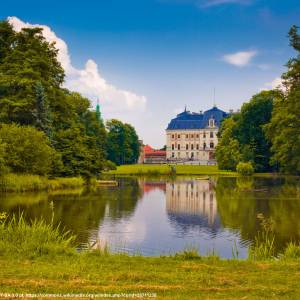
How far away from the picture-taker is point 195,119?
12350 centimetres

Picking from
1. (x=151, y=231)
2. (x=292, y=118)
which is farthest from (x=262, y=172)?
(x=151, y=231)

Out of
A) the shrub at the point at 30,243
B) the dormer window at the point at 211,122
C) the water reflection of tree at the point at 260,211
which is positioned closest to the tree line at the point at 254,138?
the water reflection of tree at the point at 260,211

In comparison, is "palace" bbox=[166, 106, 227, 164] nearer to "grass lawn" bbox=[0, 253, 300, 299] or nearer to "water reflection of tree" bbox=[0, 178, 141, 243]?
"water reflection of tree" bbox=[0, 178, 141, 243]

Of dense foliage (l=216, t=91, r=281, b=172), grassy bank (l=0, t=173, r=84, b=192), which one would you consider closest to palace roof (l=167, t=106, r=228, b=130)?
dense foliage (l=216, t=91, r=281, b=172)

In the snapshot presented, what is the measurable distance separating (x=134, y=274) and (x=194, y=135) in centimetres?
11380

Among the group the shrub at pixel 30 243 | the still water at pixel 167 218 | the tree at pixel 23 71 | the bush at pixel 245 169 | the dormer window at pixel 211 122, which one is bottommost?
the still water at pixel 167 218

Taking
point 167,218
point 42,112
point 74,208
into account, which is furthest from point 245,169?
point 167,218

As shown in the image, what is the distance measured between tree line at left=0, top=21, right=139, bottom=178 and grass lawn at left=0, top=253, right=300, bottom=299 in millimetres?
24621

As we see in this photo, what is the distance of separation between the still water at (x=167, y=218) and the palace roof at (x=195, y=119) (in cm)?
8693

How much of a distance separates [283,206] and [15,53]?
26950 mm

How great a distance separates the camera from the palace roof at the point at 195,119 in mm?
118750

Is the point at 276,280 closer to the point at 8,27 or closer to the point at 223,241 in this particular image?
the point at 223,241

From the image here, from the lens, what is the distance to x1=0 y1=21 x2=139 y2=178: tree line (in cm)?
3447

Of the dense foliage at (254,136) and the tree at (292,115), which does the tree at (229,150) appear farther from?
the tree at (292,115)
